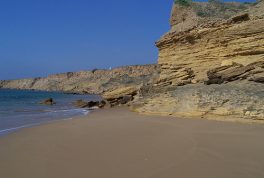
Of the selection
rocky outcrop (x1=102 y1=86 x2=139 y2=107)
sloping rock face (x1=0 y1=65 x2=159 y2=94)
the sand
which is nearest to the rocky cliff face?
the sand

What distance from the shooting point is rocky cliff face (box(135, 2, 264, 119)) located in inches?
410

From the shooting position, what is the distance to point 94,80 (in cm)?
8900

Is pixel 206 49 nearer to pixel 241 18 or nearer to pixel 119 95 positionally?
pixel 241 18

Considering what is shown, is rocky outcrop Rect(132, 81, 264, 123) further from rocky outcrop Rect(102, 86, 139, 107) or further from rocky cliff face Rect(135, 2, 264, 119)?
rocky outcrop Rect(102, 86, 139, 107)

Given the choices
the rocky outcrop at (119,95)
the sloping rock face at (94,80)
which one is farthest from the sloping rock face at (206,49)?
the sloping rock face at (94,80)

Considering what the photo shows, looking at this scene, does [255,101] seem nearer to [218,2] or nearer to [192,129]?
[192,129]

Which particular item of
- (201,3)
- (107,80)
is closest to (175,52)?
(201,3)

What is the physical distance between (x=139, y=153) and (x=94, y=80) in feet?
275

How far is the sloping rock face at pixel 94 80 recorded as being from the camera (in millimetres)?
74250

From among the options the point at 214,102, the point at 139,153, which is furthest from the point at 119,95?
the point at 139,153

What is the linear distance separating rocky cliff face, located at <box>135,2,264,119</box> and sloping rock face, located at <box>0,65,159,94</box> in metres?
45.4

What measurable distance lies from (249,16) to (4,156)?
1133 cm

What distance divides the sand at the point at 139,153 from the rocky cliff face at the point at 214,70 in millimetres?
1630

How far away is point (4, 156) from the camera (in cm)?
618
